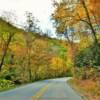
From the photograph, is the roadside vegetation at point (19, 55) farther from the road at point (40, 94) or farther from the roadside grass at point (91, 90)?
the roadside grass at point (91, 90)

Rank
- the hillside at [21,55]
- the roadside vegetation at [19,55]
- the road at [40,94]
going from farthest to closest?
the hillside at [21,55]
the roadside vegetation at [19,55]
the road at [40,94]

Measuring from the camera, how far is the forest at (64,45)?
37719 mm

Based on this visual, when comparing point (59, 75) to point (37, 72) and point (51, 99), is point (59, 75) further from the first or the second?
point (51, 99)

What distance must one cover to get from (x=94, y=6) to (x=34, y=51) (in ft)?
158

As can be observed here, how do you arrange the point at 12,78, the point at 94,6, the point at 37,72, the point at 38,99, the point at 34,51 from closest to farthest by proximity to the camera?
the point at 38,99
the point at 94,6
the point at 12,78
the point at 34,51
the point at 37,72

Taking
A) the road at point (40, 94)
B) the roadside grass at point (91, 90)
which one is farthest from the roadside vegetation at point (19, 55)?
the roadside grass at point (91, 90)

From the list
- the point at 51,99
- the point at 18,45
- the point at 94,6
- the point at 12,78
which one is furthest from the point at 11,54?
the point at 51,99

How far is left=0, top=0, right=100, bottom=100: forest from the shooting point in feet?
124

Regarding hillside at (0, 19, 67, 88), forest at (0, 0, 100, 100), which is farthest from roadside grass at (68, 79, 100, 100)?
hillside at (0, 19, 67, 88)

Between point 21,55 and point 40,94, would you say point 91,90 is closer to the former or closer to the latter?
point 40,94

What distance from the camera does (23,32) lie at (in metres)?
74.7

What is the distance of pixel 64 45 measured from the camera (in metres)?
67.9

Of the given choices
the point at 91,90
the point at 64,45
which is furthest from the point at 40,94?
the point at 64,45

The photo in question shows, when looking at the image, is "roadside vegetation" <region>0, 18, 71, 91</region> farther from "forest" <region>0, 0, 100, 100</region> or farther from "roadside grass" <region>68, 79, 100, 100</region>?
"roadside grass" <region>68, 79, 100, 100</region>
